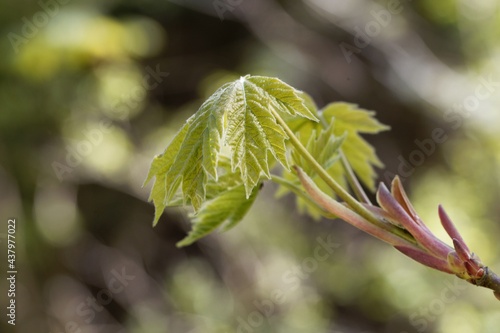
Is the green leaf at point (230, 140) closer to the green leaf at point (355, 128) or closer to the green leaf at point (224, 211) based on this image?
the green leaf at point (224, 211)

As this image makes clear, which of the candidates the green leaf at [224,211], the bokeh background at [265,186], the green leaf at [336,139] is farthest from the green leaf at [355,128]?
the bokeh background at [265,186]

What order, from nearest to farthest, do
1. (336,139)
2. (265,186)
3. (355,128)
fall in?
(336,139) < (355,128) < (265,186)

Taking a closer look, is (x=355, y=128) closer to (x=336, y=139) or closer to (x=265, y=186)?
(x=336, y=139)

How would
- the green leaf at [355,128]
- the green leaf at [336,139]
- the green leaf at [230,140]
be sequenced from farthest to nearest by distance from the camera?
the green leaf at [355,128] → the green leaf at [336,139] → the green leaf at [230,140]

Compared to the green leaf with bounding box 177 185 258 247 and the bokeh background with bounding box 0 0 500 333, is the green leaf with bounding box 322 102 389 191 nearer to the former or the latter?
the green leaf with bounding box 177 185 258 247

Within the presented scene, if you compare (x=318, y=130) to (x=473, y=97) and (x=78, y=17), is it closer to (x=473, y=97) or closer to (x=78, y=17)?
(x=78, y=17)

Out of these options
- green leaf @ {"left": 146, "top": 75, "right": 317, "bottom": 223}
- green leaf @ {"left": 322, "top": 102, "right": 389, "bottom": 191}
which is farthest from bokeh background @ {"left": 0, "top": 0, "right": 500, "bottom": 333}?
green leaf @ {"left": 146, "top": 75, "right": 317, "bottom": 223}

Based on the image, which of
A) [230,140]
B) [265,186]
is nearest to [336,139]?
[230,140]

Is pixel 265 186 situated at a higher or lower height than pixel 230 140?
lower
